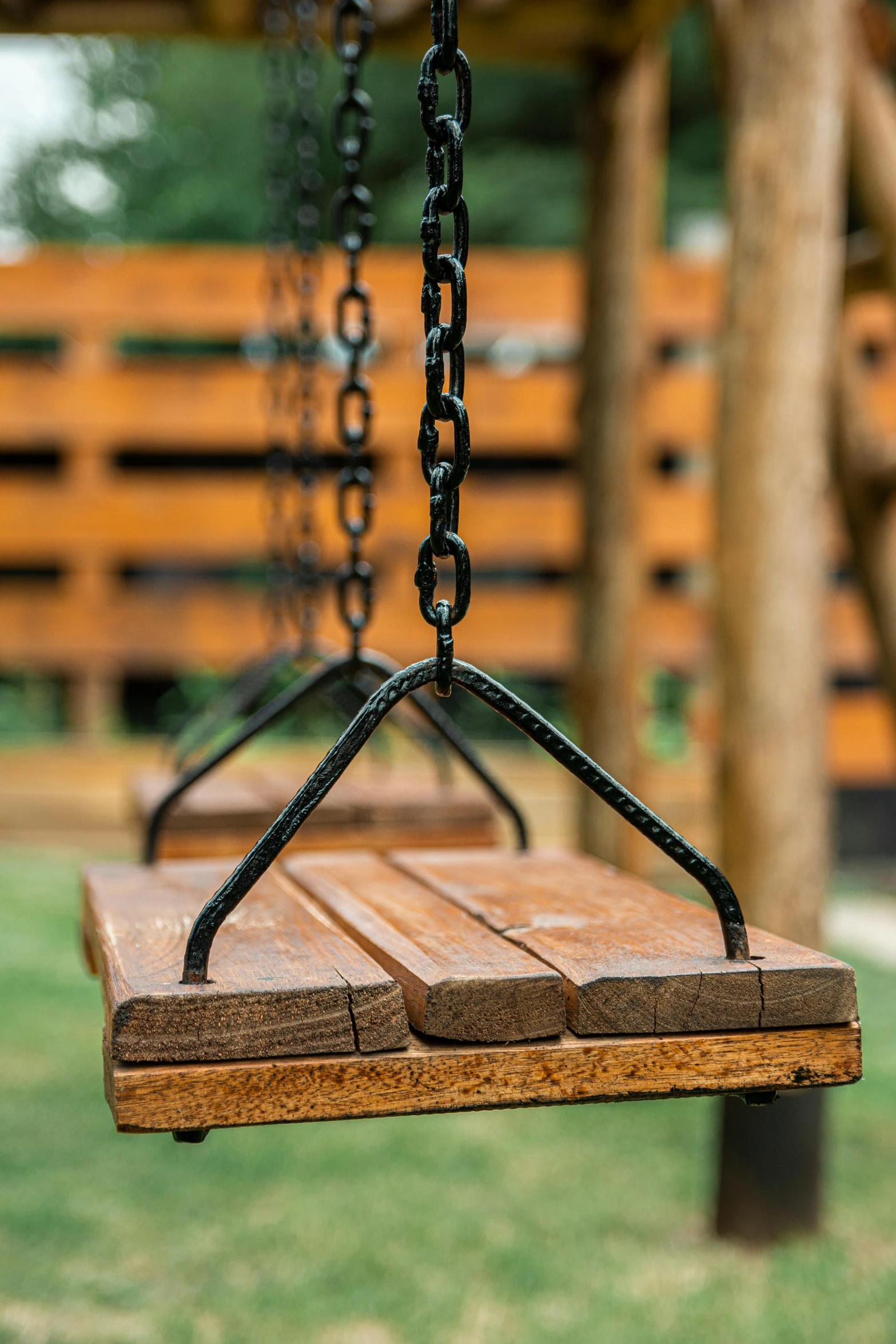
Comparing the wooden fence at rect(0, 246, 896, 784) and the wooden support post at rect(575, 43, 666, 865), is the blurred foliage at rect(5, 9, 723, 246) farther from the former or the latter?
the wooden support post at rect(575, 43, 666, 865)

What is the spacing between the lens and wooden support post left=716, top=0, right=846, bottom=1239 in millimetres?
2010

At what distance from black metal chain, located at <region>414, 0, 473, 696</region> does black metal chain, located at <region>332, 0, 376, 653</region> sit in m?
0.22

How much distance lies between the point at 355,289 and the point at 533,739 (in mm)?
474

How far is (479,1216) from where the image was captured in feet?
7.20

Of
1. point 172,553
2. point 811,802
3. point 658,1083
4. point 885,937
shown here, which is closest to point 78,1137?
point 811,802

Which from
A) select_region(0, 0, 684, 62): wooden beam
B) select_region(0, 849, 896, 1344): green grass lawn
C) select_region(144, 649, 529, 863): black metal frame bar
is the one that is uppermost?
select_region(0, 0, 684, 62): wooden beam

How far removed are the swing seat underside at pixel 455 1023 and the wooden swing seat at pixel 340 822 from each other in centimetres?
61

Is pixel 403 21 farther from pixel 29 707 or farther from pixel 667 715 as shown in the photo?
pixel 29 707

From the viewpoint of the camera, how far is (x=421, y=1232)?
2.12m

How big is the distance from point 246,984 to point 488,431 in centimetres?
426

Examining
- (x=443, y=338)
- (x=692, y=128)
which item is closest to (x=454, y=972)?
(x=443, y=338)

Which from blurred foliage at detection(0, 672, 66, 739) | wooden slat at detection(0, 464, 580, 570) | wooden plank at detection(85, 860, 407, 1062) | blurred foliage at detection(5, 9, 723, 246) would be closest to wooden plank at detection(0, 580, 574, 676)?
wooden slat at detection(0, 464, 580, 570)

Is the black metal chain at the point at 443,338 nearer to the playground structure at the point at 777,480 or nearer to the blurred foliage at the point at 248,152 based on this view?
the playground structure at the point at 777,480

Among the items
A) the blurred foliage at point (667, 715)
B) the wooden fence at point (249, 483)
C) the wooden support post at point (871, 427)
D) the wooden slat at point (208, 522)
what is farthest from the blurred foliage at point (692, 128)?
the wooden support post at point (871, 427)
